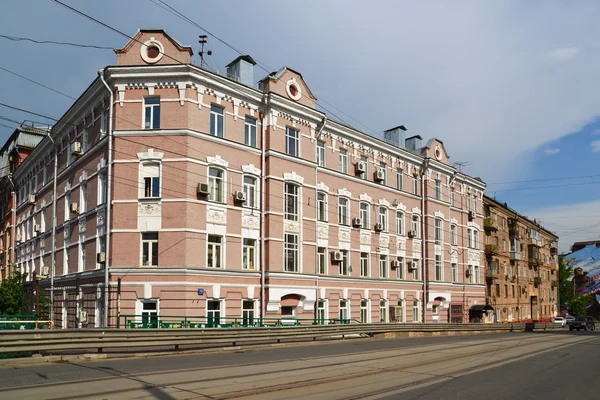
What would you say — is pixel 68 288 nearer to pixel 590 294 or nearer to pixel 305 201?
pixel 305 201

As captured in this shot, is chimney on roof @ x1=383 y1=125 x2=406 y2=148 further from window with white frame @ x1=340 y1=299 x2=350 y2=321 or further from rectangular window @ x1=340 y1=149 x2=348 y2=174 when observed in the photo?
window with white frame @ x1=340 y1=299 x2=350 y2=321

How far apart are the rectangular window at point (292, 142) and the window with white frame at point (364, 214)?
7946 mm

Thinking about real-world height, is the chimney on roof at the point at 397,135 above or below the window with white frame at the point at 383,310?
above

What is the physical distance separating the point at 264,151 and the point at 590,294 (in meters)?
87.6

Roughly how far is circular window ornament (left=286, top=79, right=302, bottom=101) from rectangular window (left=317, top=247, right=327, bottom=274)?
9142 millimetres

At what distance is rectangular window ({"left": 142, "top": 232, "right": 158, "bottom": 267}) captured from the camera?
25.1 m

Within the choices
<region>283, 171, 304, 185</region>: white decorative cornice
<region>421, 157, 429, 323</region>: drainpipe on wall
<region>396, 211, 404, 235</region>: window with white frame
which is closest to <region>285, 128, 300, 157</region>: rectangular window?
<region>283, 171, 304, 185</region>: white decorative cornice

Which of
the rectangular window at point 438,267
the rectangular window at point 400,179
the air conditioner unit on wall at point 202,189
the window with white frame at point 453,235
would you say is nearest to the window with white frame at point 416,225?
the rectangular window at point 400,179

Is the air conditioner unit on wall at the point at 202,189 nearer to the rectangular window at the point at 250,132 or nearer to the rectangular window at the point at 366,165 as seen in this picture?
the rectangular window at the point at 250,132

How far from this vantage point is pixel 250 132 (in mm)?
29016

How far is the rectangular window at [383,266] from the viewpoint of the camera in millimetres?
38281

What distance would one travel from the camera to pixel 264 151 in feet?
95.9

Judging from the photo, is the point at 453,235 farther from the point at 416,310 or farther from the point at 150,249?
the point at 150,249

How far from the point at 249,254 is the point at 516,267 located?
46348 millimetres
